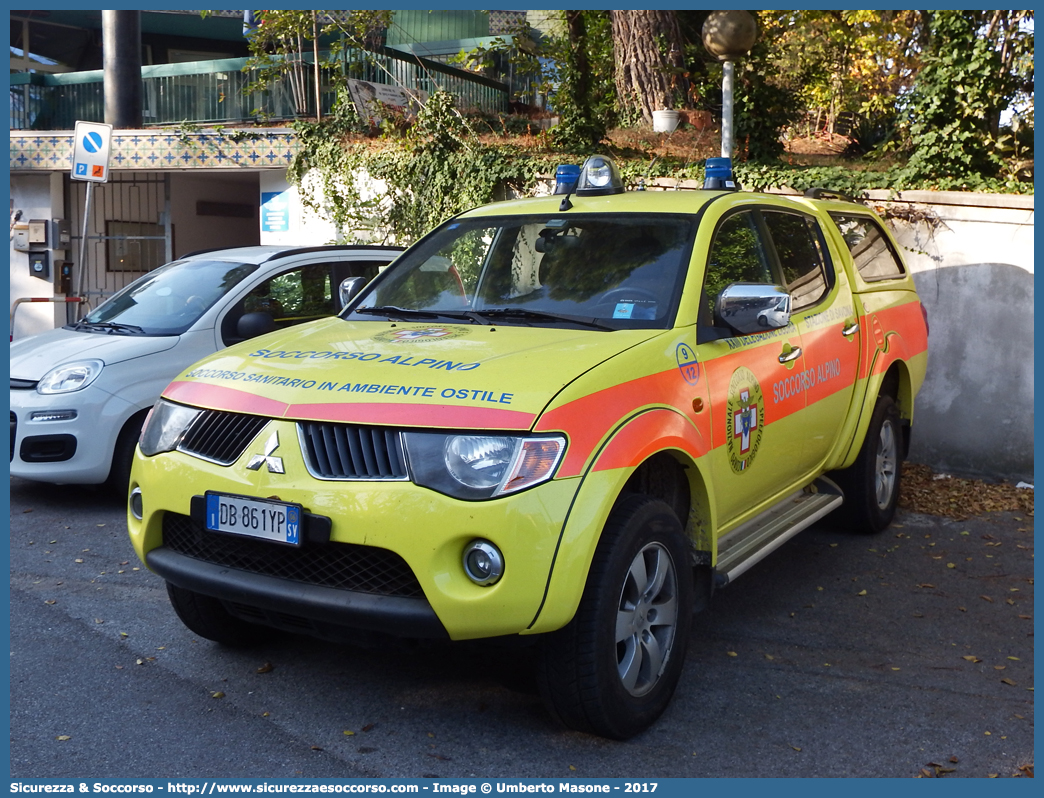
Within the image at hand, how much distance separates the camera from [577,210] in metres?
4.85

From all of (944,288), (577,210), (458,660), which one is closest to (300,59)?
(944,288)

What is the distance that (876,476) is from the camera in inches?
245

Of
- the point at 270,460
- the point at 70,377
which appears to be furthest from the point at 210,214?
the point at 270,460

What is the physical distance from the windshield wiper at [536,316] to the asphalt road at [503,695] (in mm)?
1400

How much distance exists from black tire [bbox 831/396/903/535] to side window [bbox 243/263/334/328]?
12.3ft

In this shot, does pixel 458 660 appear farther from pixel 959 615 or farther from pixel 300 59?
pixel 300 59

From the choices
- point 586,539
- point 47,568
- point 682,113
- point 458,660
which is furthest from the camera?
point 682,113

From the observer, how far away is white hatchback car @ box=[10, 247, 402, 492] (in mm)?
6457

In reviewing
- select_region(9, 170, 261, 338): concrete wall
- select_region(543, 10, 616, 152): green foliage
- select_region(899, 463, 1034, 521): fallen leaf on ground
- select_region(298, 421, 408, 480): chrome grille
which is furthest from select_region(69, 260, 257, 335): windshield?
select_region(9, 170, 261, 338): concrete wall

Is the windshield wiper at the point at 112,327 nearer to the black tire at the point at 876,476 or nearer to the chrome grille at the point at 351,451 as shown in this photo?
the chrome grille at the point at 351,451

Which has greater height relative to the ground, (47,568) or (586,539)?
(586,539)

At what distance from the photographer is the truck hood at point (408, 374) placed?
3.30 m

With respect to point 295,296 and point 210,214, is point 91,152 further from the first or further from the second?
point 210,214

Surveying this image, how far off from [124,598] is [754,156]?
26.3ft
